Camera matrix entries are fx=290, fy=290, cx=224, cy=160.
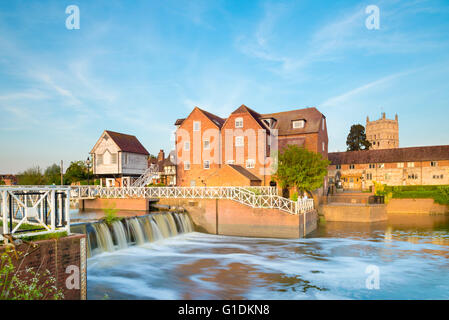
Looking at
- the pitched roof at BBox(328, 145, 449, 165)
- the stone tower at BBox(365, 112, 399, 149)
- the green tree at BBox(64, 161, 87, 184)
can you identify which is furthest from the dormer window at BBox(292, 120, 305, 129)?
the stone tower at BBox(365, 112, 399, 149)

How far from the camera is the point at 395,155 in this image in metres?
54.9

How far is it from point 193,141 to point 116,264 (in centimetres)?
2588

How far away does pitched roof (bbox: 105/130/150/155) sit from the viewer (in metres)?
41.8

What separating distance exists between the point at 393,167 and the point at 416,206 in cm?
1621

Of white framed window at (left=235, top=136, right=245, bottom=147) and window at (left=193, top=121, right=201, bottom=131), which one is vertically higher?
window at (left=193, top=121, right=201, bottom=131)

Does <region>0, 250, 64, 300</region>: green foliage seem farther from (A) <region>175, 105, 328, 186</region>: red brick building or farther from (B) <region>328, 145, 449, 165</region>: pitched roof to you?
(B) <region>328, 145, 449, 165</region>: pitched roof

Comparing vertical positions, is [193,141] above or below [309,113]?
below

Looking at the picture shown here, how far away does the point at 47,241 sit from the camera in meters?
8.47

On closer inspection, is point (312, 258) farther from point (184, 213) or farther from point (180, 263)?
point (184, 213)

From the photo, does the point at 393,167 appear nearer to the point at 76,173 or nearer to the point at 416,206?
the point at 416,206

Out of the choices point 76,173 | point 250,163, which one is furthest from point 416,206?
point 76,173

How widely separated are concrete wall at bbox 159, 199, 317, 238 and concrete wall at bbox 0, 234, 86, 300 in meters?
17.2
